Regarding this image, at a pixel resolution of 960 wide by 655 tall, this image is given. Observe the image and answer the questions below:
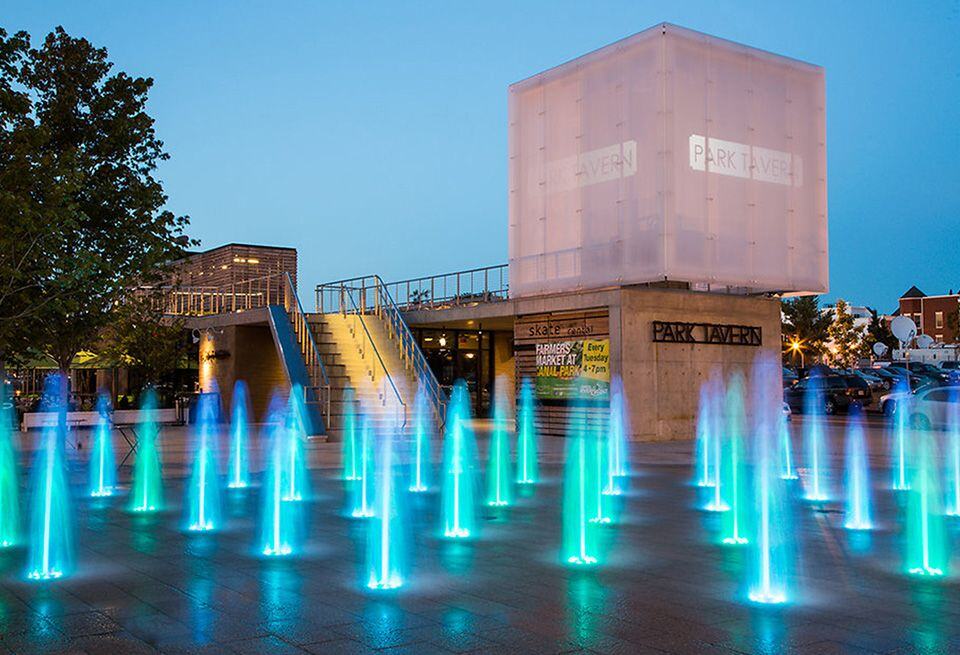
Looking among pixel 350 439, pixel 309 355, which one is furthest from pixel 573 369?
pixel 309 355

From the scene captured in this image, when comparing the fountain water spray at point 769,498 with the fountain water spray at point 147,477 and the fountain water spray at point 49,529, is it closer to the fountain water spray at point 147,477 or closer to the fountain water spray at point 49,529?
the fountain water spray at point 49,529

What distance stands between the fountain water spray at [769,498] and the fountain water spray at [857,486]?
725 millimetres

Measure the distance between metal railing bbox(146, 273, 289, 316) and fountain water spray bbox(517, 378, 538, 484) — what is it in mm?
8356

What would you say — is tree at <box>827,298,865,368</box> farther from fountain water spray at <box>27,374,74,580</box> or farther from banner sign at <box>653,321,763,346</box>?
fountain water spray at <box>27,374,74,580</box>

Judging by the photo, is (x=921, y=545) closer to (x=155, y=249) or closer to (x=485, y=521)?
(x=485, y=521)

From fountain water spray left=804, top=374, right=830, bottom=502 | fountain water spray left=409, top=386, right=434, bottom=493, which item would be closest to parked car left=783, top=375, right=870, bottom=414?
fountain water spray left=804, top=374, right=830, bottom=502

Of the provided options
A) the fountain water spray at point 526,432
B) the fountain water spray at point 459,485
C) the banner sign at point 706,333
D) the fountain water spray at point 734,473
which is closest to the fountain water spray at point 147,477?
the fountain water spray at point 459,485

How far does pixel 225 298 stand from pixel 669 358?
1786 cm

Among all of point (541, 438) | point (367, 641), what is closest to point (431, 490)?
point (367, 641)

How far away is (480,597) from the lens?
6.77 meters

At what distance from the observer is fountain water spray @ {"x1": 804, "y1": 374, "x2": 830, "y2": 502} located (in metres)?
13.6

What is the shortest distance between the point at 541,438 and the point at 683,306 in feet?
15.5

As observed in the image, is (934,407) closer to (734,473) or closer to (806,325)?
(734,473)

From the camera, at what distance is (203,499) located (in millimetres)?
12305
